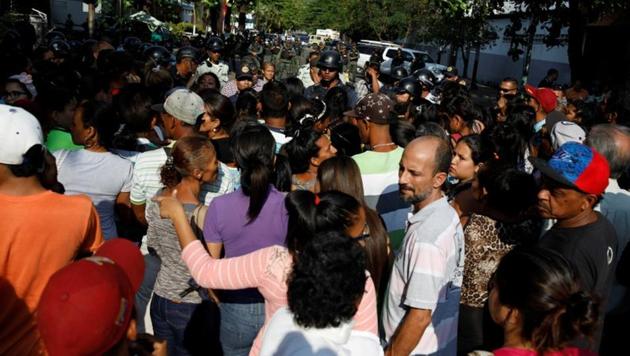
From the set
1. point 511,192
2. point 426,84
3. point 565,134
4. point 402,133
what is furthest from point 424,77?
point 511,192

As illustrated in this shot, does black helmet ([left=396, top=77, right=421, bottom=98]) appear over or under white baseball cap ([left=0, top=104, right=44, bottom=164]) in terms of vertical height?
under

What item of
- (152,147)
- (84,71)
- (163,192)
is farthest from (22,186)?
(84,71)

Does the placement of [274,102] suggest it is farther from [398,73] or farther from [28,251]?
[398,73]

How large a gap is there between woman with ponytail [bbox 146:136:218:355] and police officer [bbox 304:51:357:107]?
16.3 ft

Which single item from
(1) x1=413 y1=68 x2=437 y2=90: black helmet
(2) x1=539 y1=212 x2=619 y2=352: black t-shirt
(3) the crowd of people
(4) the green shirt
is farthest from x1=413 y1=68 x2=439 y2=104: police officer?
(2) x1=539 y1=212 x2=619 y2=352: black t-shirt

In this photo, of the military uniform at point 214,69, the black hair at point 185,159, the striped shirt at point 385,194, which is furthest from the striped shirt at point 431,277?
the military uniform at point 214,69

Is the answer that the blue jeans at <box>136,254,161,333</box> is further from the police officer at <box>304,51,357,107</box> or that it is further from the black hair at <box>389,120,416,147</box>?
the police officer at <box>304,51,357,107</box>

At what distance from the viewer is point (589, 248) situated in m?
2.84

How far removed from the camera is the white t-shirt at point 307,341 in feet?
6.81

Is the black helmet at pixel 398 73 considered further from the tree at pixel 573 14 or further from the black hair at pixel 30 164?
the black hair at pixel 30 164

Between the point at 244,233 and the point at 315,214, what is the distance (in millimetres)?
604

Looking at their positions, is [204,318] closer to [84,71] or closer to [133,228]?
[133,228]

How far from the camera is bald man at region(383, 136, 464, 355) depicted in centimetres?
267

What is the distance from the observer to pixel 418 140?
10.4 feet
